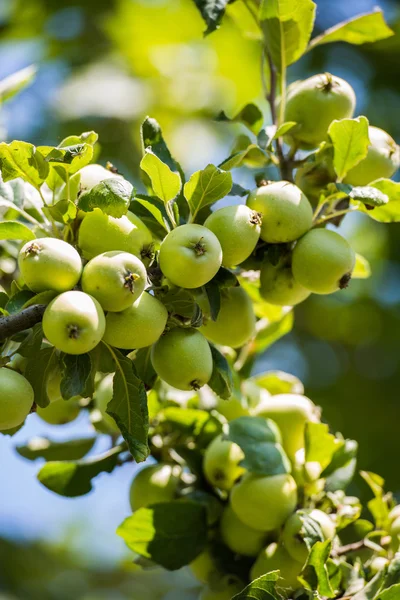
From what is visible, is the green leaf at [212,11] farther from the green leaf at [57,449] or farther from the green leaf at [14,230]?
the green leaf at [57,449]

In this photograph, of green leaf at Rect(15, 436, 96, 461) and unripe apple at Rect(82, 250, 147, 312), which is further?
green leaf at Rect(15, 436, 96, 461)

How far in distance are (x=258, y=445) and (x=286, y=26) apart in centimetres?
82

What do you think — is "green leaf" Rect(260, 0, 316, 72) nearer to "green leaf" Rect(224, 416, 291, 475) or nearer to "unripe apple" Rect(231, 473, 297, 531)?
"green leaf" Rect(224, 416, 291, 475)

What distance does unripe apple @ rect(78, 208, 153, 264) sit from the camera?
113cm

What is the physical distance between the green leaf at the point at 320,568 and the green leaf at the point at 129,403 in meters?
0.36

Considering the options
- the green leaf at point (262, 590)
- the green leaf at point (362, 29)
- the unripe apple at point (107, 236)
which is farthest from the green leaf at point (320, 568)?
the green leaf at point (362, 29)

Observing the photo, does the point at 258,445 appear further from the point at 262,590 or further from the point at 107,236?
the point at 107,236

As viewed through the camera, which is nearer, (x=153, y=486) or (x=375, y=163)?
(x=375, y=163)

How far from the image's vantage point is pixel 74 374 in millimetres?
1119

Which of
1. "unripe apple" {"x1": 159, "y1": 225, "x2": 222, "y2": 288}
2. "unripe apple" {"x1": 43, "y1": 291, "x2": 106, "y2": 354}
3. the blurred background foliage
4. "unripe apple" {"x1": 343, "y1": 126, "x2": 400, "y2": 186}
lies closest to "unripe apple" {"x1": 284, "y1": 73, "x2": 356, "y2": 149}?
"unripe apple" {"x1": 343, "y1": 126, "x2": 400, "y2": 186}

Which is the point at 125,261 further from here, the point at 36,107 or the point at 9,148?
the point at 36,107

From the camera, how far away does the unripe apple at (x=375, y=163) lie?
4.58ft

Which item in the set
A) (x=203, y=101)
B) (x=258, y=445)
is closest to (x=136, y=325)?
(x=258, y=445)

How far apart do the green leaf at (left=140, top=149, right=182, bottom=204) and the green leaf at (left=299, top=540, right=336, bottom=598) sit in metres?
0.63
